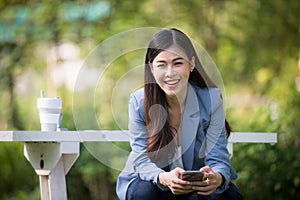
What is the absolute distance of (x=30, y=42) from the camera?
5953 millimetres

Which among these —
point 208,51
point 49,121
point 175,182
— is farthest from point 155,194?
point 208,51

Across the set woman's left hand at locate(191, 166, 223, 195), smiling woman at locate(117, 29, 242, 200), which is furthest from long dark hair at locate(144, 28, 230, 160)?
woman's left hand at locate(191, 166, 223, 195)

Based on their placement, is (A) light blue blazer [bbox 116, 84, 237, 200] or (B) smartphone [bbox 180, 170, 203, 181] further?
(A) light blue blazer [bbox 116, 84, 237, 200]

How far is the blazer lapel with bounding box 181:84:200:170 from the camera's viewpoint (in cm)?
263

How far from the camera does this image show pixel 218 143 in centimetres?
261

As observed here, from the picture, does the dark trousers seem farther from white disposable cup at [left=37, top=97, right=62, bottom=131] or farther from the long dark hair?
white disposable cup at [left=37, top=97, right=62, bottom=131]

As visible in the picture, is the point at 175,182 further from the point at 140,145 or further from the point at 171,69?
the point at 171,69

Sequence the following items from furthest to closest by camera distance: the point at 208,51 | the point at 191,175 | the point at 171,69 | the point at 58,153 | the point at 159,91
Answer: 1. the point at 208,51
2. the point at 58,153
3. the point at 159,91
4. the point at 171,69
5. the point at 191,175

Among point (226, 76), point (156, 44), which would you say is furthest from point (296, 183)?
point (156, 44)

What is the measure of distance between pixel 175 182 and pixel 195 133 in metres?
0.29

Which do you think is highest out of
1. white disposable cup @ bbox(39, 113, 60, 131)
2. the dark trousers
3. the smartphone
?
white disposable cup @ bbox(39, 113, 60, 131)

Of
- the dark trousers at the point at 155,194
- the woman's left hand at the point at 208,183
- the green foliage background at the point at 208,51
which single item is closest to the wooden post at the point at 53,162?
the dark trousers at the point at 155,194

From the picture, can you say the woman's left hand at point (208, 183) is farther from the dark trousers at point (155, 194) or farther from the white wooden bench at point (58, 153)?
the white wooden bench at point (58, 153)

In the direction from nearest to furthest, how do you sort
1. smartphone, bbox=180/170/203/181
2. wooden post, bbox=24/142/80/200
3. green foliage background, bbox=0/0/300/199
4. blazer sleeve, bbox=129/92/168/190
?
smartphone, bbox=180/170/203/181 < blazer sleeve, bbox=129/92/168/190 < wooden post, bbox=24/142/80/200 < green foliage background, bbox=0/0/300/199
